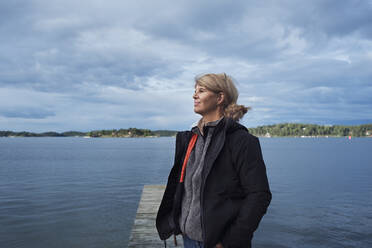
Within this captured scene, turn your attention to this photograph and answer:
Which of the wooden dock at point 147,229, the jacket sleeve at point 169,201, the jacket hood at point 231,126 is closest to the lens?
the jacket hood at point 231,126

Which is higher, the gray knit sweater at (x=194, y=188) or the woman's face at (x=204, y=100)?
the woman's face at (x=204, y=100)

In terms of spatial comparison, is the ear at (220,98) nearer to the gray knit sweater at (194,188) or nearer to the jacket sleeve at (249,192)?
the gray knit sweater at (194,188)

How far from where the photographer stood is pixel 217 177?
2.65 meters

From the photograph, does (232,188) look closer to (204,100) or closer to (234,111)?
(234,111)

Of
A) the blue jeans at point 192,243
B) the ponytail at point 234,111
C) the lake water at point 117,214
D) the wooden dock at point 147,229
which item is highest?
the ponytail at point 234,111

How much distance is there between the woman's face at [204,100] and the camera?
2.87m

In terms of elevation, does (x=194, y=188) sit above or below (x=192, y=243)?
above

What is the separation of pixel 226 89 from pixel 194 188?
98 centimetres

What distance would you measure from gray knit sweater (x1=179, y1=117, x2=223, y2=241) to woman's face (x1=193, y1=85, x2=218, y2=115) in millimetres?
152

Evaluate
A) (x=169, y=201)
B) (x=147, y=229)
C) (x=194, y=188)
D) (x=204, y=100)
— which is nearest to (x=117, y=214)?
(x=147, y=229)

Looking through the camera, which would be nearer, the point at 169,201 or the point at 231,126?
the point at 231,126

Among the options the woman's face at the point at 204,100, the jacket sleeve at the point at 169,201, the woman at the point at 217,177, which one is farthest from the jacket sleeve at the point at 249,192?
the jacket sleeve at the point at 169,201

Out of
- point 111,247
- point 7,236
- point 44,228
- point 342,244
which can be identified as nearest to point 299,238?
point 342,244

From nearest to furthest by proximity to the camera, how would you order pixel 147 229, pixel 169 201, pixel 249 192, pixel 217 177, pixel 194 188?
pixel 249 192 → pixel 217 177 → pixel 194 188 → pixel 169 201 → pixel 147 229
